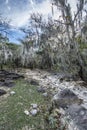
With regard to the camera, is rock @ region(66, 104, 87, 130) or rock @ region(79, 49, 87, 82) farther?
rock @ region(79, 49, 87, 82)

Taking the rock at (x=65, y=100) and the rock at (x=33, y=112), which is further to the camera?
the rock at (x=65, y=100)

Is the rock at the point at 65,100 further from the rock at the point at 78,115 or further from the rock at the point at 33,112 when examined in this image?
the rock at the point at 33,112

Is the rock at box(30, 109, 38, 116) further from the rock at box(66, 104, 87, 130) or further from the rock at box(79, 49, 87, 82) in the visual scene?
the rock at box(79, 49, 87, 82)

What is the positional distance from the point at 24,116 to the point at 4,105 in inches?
51.5

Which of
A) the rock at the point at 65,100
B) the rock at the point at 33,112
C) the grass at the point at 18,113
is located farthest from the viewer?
the rock at the point at 65,100

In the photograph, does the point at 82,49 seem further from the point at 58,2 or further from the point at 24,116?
the point at 24,116

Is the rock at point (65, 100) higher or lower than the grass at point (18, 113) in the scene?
higher

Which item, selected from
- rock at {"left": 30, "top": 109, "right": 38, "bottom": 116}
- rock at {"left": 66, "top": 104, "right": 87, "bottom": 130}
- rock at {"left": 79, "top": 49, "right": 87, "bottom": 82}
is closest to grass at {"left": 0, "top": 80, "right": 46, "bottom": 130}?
rock at {"left": 30, "top": 109, "right": 38, "bottom": 116}

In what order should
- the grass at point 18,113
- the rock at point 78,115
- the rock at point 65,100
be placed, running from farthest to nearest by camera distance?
the rock at point 65,100, the grass at point 18,113, the rock at point 78,115

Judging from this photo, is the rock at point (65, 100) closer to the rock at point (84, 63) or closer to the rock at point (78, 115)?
the rock at point (78, 115)

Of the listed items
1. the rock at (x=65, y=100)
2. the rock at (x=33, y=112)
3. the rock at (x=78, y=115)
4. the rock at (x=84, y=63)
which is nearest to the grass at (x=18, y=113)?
the rock at (x=33, y=112)

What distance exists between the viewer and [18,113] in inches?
286

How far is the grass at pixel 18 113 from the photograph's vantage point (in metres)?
6.42

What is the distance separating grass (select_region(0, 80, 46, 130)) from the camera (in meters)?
6.42
